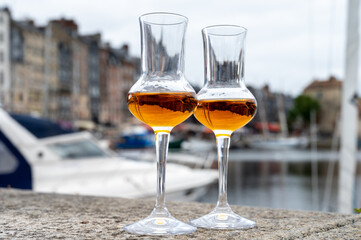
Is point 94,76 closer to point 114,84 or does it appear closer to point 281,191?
point 114,84

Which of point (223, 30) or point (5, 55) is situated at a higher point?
point (223, 30)

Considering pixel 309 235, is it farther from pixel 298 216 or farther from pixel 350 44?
pixel 350 44

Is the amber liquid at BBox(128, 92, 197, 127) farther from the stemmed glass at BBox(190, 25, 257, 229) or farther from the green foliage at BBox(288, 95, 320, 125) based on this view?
the green foliage at BBox(288, 95, 320, 125)

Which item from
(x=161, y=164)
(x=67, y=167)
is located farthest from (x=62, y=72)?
(x=161, y=164)

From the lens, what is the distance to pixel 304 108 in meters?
108

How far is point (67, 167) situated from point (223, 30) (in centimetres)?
565

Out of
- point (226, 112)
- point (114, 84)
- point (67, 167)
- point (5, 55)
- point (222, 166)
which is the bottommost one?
point (114, 84)

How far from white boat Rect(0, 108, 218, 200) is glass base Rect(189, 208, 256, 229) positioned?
15.8 ft

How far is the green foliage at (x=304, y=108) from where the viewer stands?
10662cm

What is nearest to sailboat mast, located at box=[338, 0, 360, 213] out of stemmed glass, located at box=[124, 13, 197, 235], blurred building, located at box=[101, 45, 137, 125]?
stemmed glass, located at box=[124, 13, 197, 235]

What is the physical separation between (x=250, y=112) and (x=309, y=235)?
45 centimetres

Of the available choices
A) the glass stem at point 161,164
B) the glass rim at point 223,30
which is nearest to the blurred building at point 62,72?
the glass rim at point 223,30

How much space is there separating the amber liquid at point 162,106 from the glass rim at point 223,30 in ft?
0.82

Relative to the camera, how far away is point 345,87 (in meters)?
6.70
